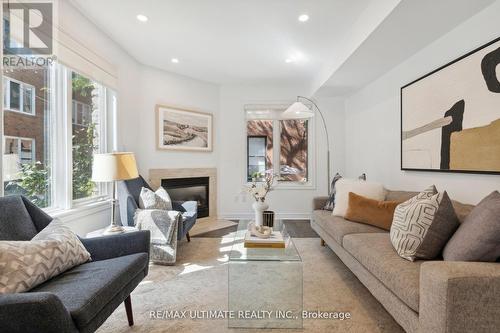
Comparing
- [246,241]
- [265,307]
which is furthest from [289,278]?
[246,241]

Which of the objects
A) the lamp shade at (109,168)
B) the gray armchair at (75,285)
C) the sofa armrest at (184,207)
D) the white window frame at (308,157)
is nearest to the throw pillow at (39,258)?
the gray armchair at (75,285)

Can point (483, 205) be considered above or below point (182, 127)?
below

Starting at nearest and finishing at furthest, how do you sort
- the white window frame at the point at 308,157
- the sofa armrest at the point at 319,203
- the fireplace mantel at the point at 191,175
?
the sofa armrest at the point at 319,203
the fireplace mantel at the point at 191,175
the white window frame at the point at 308,157

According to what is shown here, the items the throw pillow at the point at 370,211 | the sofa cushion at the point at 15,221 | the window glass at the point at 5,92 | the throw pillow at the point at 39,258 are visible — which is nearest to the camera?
the throw pillow at the point at 39,258

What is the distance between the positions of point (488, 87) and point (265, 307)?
7.47 feet

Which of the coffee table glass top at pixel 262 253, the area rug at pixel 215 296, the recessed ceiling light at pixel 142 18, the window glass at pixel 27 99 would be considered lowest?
the area rug at pixel 215 296

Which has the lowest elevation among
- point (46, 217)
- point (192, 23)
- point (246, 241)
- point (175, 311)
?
point (175, 311)

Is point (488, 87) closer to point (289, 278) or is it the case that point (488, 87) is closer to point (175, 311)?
point (289, 278)

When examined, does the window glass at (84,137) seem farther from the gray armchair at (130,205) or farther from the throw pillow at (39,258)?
the throw pillow at (39,258)

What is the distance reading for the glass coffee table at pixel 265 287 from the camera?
5.74ft

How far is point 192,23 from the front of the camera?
2.73 m

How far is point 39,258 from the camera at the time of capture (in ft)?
4.41

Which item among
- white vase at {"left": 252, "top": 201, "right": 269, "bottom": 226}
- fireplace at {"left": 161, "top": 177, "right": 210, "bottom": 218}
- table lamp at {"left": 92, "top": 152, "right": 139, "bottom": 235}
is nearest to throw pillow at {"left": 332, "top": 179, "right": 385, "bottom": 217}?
white vase at {"left": 252, "top": 201, "right": 269, "bottom": 226}

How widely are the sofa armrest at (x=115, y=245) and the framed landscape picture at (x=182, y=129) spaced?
2.46 m
